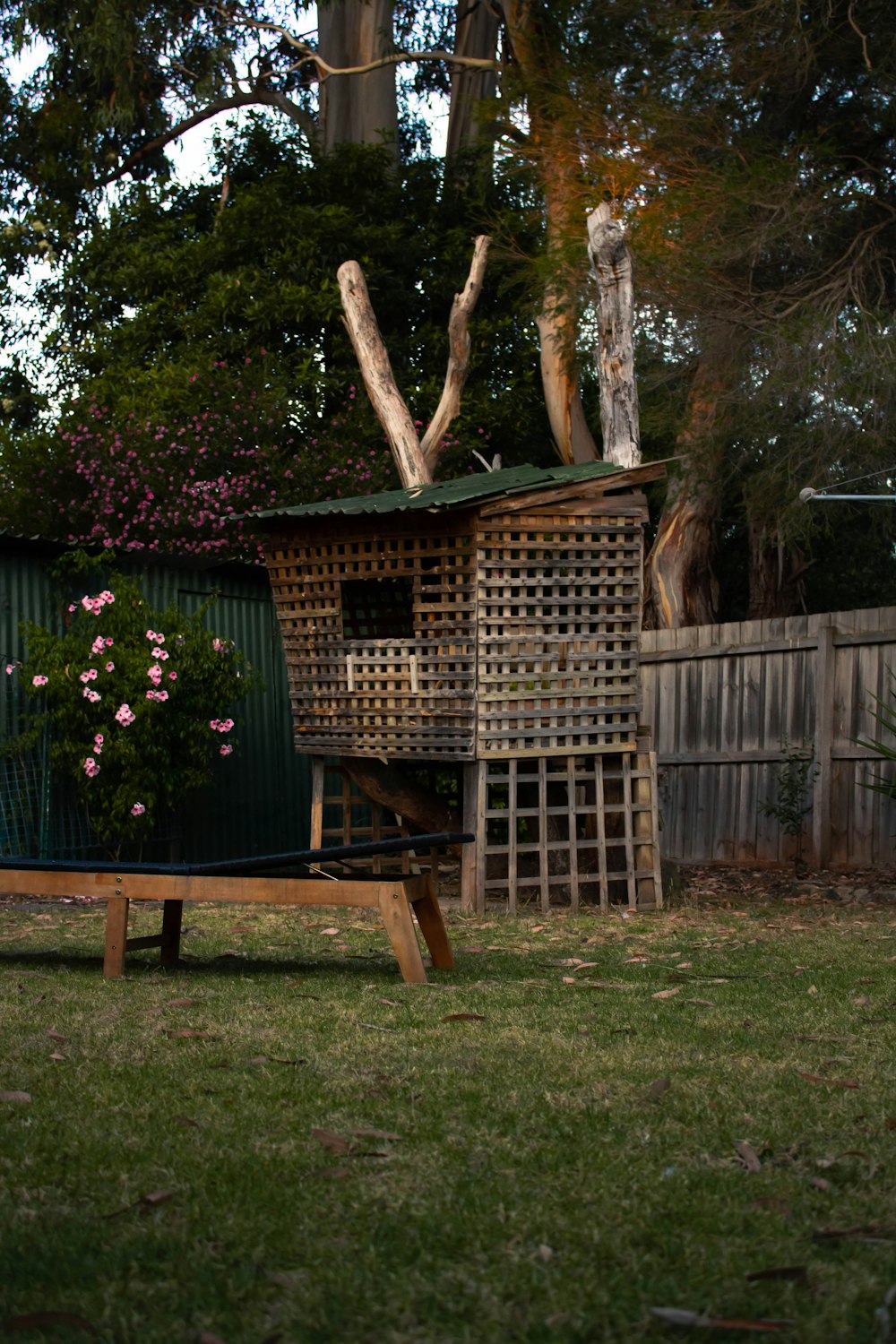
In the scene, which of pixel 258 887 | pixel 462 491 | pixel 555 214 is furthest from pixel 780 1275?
pixel 555 214

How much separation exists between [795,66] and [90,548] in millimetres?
8467

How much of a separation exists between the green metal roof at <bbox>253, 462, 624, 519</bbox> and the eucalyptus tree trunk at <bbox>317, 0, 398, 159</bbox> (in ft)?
44.7

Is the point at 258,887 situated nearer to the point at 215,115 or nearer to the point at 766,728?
the point at 766,728

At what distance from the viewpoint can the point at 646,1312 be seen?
2.55m

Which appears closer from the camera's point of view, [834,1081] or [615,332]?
[834,1081]

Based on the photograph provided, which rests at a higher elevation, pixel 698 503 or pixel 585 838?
pixel 698 503

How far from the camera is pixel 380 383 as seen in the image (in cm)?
1445

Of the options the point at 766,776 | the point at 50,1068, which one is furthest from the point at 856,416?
the point at 50,1068

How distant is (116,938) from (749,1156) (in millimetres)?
3769

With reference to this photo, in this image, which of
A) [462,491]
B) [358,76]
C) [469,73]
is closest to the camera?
[462,491]

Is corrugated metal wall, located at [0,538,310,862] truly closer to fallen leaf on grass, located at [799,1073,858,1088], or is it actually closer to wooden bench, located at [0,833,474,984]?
wooden bench, located at [0,833,474,984]

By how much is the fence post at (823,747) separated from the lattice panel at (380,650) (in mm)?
3292


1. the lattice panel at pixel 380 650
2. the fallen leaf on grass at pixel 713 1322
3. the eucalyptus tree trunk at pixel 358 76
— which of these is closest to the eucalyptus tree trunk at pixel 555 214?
the eucalyptus tree trunk at pixel 358 76

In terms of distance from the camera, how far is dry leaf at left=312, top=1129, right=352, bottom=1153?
359cm
